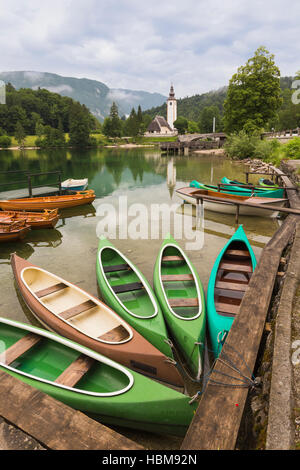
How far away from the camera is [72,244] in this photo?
39.8 feet

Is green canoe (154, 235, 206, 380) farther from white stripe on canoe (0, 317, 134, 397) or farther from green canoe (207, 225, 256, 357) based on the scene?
white stripe on canoe (0, 317, 134, 397)

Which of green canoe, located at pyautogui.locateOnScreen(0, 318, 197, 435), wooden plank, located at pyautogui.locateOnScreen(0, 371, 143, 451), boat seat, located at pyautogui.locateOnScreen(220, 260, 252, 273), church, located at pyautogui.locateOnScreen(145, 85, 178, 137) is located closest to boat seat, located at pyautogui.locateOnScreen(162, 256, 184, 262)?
boat seat, located at pyautogui.locateOnScreen(220, 260, 252, 273)

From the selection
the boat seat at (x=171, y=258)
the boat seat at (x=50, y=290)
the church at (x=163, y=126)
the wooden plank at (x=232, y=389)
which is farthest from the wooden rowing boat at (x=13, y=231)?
the church at (x=163, y=126)

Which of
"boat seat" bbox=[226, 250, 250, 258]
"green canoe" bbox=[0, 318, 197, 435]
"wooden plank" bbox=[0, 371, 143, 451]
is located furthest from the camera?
"boat seat" bbox=[226, 250, 250, 258]

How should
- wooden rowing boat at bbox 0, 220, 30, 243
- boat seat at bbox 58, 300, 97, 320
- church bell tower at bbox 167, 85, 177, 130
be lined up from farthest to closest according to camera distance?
church bell tower at bbox 167, 85, 177, 130 < wooden rowing boat at bbox 0, 220, 30, 243 < boat seat at bbox 58, 300, 97, 320

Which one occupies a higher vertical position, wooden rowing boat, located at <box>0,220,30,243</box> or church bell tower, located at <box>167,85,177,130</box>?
church bell tower, located at <box>167,85,177,130</box>

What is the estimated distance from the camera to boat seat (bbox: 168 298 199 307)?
5.83m

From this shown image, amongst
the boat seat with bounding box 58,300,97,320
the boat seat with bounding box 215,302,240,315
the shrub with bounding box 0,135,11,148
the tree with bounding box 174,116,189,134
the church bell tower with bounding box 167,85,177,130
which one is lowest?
the boat seat with bounding box 215,302,240,315

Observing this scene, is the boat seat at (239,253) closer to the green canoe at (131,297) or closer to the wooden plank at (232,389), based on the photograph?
the wooden plank at (232,389)

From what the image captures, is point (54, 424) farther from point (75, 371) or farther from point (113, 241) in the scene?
point (113, 241)

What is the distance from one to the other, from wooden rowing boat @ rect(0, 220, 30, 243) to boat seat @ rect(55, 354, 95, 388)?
8697 millimetres

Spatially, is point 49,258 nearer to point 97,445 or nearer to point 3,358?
point 3,358

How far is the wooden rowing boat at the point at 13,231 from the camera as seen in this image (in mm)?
11219

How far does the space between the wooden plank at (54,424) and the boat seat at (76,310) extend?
2.15 m
